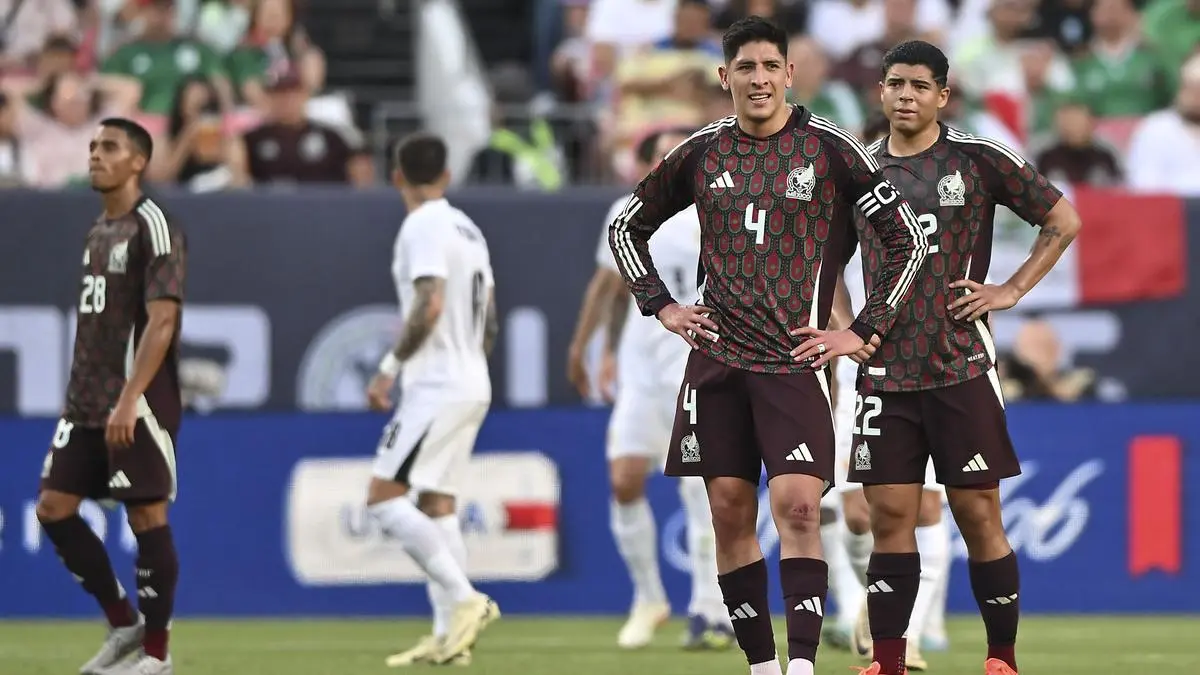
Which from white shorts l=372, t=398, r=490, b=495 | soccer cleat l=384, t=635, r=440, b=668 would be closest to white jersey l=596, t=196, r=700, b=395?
white shorts l=372, t=398, r=490, b=495

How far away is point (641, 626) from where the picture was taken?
37.2ft

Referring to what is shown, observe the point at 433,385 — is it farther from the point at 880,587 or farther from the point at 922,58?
the point at 922,58

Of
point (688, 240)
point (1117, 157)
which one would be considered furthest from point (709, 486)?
point (1117, 157)

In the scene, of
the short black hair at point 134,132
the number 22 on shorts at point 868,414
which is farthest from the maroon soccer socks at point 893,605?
the short black hair at point 134,132

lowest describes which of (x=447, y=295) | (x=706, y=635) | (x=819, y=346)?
(x=706, y=635)

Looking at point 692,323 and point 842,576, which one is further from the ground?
point 692,323

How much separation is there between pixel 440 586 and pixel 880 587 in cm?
282

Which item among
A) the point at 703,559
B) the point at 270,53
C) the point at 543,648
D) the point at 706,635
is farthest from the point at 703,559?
the point at 270,53

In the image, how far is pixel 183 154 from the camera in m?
15.4

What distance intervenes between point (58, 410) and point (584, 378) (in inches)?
171

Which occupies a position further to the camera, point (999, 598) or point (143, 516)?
point (143, 516)

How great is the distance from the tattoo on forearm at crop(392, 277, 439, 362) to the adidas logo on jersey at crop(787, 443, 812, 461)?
304cm

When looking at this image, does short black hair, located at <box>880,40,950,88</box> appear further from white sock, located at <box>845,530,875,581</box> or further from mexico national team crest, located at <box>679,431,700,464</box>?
white sock, located at <box>845,530,875,581</box>

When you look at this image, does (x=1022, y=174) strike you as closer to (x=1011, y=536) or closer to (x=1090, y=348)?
(x=1011, y=536)
